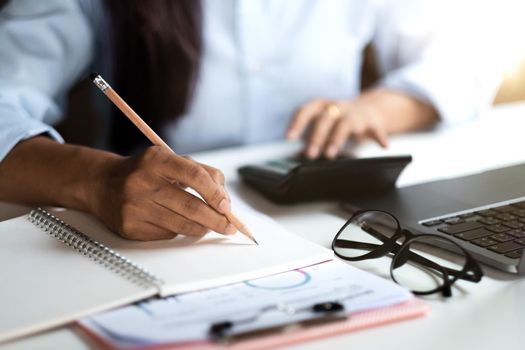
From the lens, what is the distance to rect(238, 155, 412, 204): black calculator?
77cm

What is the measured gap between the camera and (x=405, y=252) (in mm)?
605

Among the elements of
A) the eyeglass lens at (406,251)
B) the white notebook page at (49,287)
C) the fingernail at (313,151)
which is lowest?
the fingernail at (313,151)

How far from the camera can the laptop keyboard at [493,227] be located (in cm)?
61

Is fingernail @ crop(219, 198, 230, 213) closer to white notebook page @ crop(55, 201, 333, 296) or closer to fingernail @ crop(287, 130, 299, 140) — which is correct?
white notebook page @ crop(55, 201, 333, 296)

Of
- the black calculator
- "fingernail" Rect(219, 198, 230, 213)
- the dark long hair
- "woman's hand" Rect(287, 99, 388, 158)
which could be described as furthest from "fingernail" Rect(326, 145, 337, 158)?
"fingernail" Rect(219, 198, 230, 213)

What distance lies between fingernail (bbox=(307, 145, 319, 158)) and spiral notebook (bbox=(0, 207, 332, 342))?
297 mm

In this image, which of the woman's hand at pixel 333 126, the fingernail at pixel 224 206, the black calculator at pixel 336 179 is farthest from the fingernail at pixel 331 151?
the fingernail at pixel 224 206

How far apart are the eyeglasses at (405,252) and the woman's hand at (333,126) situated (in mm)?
327

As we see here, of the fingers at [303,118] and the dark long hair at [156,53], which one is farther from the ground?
the dark long hair at [156,53]

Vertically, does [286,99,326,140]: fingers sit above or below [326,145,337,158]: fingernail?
above

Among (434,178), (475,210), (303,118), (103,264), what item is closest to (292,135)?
(303,118)

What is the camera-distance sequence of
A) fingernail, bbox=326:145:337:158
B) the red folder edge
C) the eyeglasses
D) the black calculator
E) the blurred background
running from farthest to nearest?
the blurred background
fingernail, bbox=326:145:337:158
the black calculator
the eyeglasses
the red folder edge

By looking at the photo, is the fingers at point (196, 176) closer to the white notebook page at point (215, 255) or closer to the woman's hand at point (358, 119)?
the white notebook page at point (215, 255)

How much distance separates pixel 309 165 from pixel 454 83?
562 millimetres
